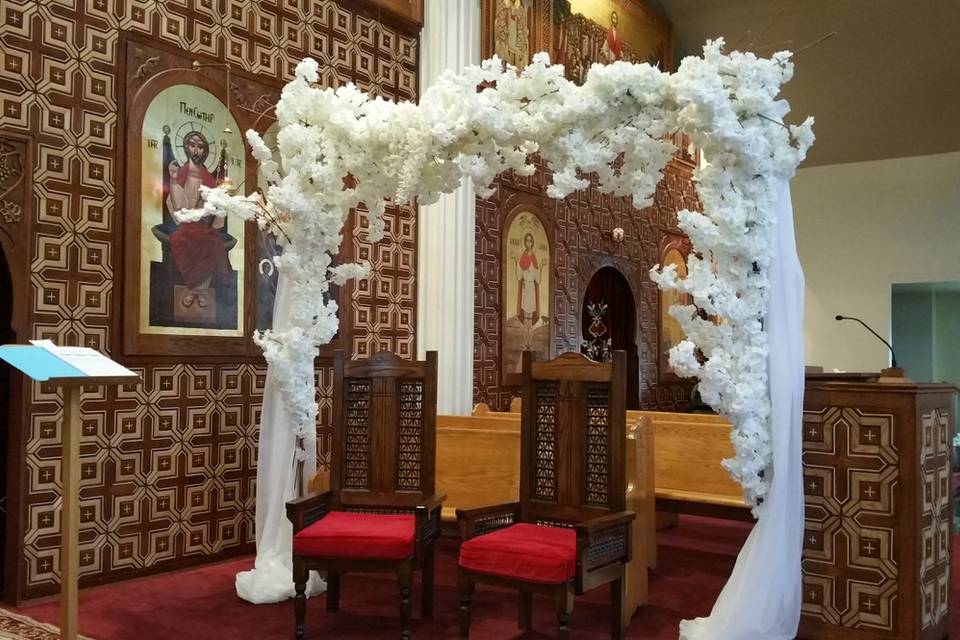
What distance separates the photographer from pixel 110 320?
525 centimetres

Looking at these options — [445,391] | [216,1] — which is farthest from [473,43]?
[445,391]

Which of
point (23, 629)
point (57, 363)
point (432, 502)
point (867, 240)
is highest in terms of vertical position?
point (867, 240)

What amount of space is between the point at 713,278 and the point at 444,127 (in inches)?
57.9

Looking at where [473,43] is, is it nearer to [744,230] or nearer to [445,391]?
[445,391]

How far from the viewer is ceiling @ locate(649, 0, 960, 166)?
1055cm

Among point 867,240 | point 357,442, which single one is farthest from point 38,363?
point 867,240

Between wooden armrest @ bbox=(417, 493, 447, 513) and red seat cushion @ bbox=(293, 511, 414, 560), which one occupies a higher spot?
wooden armrest @ bbox=(417, 493, 447, 513)

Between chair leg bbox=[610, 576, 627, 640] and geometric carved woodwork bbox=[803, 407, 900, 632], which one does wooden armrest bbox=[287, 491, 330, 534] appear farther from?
geometric carved woodwork bbox=[803, 407, 900, 632]

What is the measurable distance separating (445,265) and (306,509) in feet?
11.5

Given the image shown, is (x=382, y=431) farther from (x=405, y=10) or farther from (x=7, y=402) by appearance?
(x=405, y=10)

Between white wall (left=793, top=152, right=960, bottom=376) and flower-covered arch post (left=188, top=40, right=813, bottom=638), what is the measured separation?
9254 mm

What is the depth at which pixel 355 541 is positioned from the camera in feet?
13.1

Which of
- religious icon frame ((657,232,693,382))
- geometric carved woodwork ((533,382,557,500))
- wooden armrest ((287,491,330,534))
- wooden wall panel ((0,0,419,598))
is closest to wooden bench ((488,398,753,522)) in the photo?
geometric carved woodwork ((533,382,557,500))

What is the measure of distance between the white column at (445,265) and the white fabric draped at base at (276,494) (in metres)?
2.55
